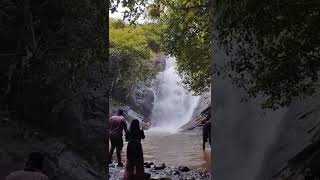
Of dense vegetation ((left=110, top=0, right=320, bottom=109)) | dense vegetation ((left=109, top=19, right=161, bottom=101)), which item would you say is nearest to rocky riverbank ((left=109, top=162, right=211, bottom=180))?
dense vegetation ((left=110, top=0, right=320, bottom=109))

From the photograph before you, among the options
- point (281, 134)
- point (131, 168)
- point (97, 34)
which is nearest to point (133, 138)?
point (131, 168)

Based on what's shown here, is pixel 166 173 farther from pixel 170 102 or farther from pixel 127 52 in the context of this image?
pixel 170 102

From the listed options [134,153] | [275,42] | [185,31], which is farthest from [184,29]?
[275,42]

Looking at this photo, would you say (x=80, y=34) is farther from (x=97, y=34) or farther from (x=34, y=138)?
(x=34, y=138)

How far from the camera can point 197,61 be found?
14883mm

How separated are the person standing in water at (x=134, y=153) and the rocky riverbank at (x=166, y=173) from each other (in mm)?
1794

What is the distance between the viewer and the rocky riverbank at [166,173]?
11370 mm

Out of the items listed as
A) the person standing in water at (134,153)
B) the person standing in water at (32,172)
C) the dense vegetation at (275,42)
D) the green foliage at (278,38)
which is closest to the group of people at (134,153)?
the person standing in water at (134,153)

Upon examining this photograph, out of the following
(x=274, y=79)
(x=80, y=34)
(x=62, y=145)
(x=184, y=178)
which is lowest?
(x=184, y=178)

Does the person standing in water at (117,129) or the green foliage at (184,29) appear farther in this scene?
the green foliage at (184,29)

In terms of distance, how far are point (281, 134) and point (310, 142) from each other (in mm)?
590

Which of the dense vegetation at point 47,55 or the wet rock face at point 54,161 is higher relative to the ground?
the dense vegetation at point 47,55

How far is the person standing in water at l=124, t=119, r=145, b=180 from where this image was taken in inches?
342

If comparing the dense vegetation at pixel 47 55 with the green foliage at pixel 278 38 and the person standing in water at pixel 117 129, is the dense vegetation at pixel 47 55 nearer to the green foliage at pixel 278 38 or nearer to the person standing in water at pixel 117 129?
Answer: the green foliage at pixel 278 38
